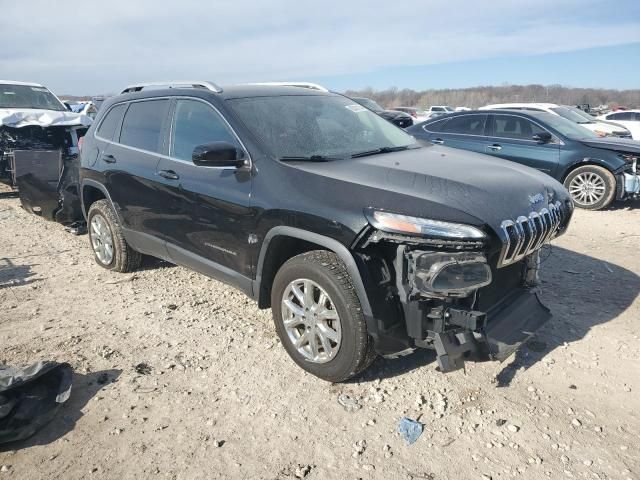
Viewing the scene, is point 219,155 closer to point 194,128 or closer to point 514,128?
point 194,128

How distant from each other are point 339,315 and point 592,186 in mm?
6528

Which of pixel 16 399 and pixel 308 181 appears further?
pixel 308 181

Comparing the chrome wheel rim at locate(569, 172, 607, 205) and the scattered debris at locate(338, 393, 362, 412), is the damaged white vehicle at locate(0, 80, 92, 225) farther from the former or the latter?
the chrome wheel rim at locate(569, 172, 607, 205)

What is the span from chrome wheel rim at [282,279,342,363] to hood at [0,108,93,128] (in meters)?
7.72

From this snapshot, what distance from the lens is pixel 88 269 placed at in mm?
5422

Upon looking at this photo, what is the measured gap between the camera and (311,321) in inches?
124

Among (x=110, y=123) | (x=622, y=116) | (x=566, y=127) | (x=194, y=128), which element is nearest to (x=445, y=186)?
(x=194, y=128)

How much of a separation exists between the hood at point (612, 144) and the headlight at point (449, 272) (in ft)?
20.9

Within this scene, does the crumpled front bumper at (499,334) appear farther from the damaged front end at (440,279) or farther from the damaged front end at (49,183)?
the damaged front end at (49,183)

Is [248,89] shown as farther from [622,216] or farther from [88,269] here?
[622,216]

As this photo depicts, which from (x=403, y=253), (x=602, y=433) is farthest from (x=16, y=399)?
(x=602, y=433)

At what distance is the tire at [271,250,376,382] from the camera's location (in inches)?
113

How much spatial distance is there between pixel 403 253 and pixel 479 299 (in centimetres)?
60

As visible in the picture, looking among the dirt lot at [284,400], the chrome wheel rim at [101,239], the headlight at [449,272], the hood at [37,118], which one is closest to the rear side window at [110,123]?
the chrome wheel rim at [101,239]
